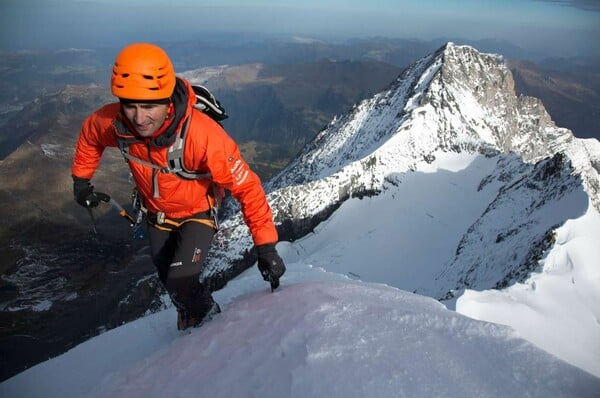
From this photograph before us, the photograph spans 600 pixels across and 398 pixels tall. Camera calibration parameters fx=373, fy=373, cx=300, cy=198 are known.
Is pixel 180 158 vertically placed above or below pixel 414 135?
above

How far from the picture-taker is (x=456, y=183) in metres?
78.9

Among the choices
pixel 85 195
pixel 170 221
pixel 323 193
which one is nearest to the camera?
pixel 170 221

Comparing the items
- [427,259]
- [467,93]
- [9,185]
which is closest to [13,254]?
[9,185]

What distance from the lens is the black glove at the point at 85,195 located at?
7.62 metres

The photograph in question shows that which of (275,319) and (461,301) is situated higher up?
(275,319)

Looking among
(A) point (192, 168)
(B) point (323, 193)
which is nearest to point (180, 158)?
(A) point (192, 168)

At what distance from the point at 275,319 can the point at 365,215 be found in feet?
234

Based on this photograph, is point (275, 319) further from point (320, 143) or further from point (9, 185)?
point (9, 185)

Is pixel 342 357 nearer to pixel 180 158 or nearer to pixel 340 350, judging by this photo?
pixel 340 350

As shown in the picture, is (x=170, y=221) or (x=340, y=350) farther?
(x=170, y=221)

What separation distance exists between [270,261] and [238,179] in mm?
1623

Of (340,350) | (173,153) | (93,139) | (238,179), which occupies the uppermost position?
(173,153)

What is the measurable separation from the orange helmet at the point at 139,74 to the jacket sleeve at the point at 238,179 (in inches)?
40.2

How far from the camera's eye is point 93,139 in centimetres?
711
